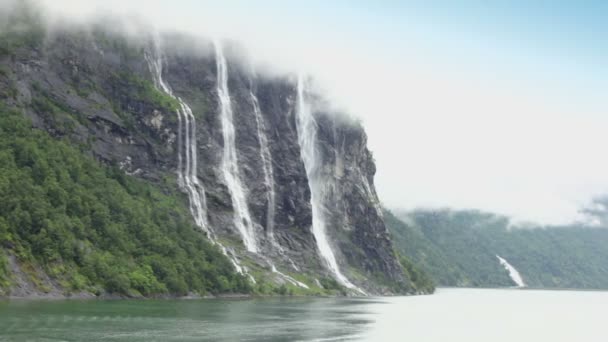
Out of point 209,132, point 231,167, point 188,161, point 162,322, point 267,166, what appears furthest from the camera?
point 267,166

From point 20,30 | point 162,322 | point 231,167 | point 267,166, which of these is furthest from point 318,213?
point 162,322

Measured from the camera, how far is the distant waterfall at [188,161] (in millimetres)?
157625

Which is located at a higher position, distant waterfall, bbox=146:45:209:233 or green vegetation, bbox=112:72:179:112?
green vegetation, bbox=112:72:179:112

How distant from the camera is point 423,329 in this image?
83.1 metres

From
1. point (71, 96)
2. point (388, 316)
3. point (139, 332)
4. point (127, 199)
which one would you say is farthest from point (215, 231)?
point (139, 332)

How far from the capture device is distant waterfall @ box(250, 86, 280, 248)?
6654 inches

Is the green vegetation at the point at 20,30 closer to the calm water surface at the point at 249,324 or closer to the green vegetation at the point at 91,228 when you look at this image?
the green vegetation at the point at 91,228

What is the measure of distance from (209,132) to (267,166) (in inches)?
656

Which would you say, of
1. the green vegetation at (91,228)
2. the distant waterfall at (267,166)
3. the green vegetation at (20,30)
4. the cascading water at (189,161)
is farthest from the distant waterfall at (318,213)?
the green vegetation at (20,30)

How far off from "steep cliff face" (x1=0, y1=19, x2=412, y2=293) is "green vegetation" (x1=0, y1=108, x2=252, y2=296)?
1037 centimetres

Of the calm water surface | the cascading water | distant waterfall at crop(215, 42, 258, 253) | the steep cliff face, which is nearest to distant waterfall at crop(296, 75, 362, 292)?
the steep cliff face

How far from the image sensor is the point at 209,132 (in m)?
172

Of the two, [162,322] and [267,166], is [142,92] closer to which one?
[267,166]

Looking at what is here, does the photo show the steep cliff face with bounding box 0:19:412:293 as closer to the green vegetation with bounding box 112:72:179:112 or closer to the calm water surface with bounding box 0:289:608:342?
the green vegetation with bounding box 112:72:179:112
